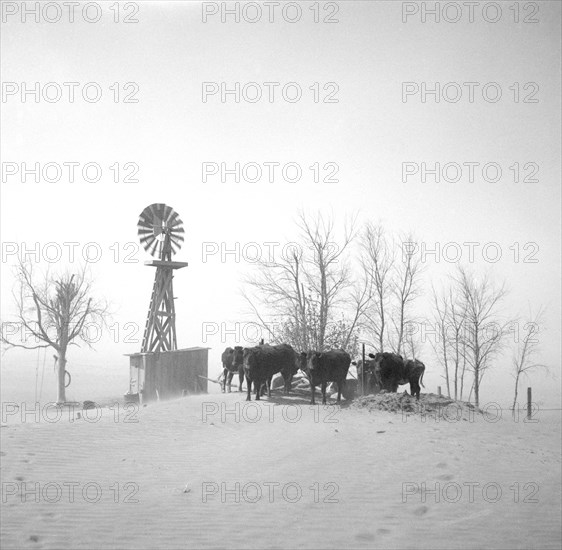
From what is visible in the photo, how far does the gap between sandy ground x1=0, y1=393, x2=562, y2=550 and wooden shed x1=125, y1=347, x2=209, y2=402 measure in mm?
8483

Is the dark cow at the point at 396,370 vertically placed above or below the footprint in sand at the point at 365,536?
above

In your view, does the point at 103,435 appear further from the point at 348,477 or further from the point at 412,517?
the point at 412,517

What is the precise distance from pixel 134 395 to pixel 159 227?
30.2 feet

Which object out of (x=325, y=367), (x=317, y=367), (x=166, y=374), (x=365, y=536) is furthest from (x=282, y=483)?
(x=166, y=374)

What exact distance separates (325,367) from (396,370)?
9.67ft

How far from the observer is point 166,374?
28516 millimetres

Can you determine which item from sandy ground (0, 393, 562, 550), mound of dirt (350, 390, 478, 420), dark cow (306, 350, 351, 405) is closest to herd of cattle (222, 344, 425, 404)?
dark cow (306, 350, 351, 405)

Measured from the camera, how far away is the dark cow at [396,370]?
75.2 feet

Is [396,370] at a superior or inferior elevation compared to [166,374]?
superior

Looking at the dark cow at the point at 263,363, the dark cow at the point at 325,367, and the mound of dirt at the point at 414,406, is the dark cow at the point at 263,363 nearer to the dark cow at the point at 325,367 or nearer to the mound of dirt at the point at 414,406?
the dark cow at the point at 325,367

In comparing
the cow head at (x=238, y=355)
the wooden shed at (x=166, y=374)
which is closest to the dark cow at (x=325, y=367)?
the cow head at (x=238, y=355)

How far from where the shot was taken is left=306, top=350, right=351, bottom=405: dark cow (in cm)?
2214

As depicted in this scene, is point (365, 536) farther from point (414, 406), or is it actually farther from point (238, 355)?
point (238, 355)

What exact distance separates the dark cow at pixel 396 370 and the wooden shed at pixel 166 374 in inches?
412
